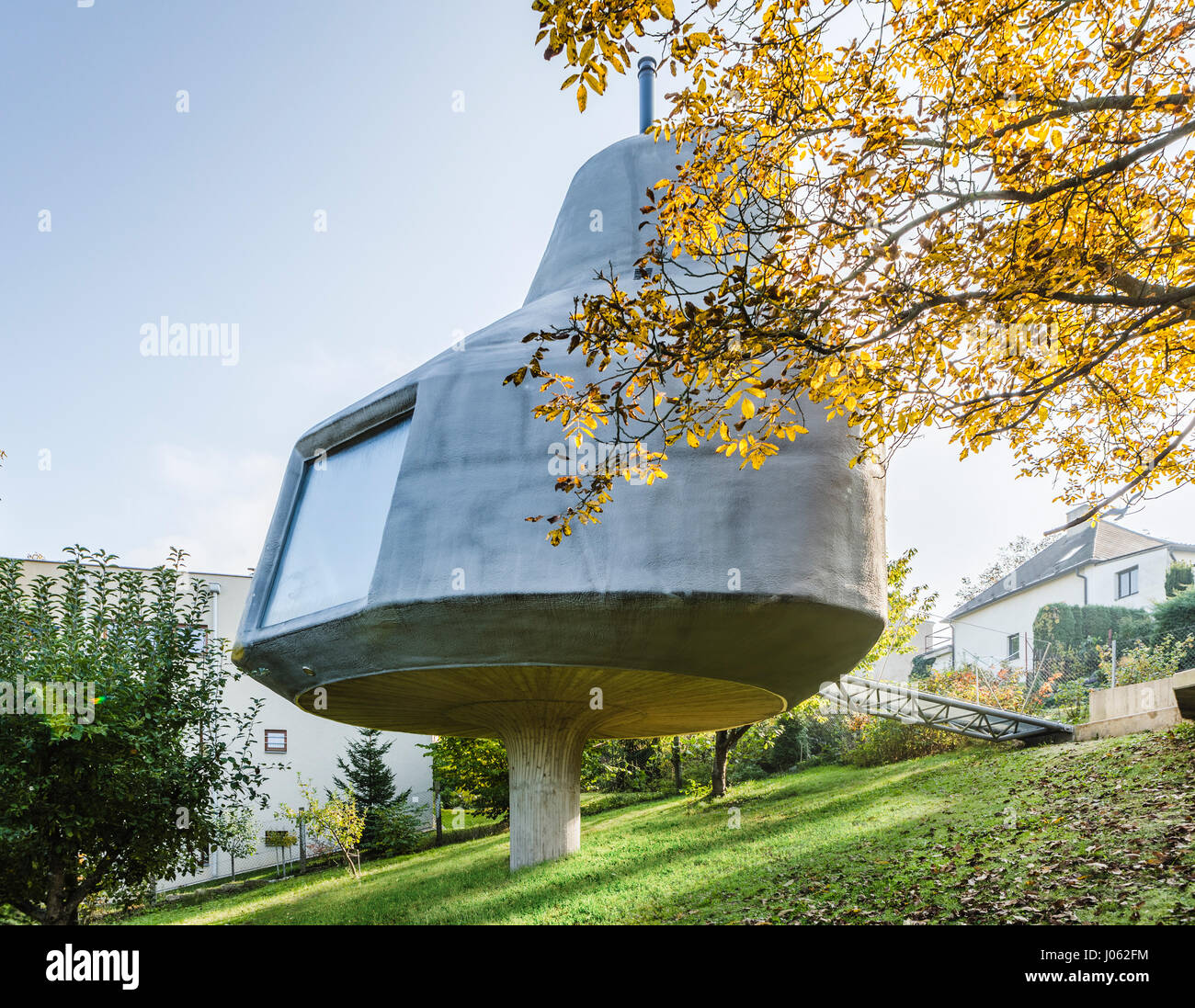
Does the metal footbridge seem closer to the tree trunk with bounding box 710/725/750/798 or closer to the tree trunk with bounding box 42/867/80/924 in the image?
the tree trunk with bounding box 710/725/750/798

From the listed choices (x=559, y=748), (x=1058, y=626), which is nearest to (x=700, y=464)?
(x=559, y=748)

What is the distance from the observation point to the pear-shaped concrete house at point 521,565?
1107 centimetres

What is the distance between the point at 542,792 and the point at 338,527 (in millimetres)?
6289

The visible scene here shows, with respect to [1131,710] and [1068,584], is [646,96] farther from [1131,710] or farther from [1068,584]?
[1068,584]

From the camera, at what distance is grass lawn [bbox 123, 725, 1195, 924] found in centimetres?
859

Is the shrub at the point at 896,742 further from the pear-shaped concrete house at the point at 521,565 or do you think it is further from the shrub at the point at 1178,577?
the shrub at the point at 1178,577

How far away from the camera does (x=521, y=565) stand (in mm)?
11133

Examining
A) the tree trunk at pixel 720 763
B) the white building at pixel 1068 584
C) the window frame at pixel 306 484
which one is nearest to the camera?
the window frame at pixel 306 484

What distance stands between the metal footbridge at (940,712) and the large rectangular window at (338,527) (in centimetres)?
1075

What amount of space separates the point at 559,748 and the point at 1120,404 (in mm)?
10789

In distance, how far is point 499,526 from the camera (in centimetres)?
1140

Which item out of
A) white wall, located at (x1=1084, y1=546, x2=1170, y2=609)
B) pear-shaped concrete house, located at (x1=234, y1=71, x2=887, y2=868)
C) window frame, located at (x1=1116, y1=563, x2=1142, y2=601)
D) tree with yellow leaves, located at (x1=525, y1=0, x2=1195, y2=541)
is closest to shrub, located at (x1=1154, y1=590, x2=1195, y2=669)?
white wall, located at (x1=1084, y1=546, x2=1170, y2=609)

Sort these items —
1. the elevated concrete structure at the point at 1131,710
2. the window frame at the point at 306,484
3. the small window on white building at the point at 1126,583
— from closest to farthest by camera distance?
the window frame at the point at 306,484 < the elevated concrete structure at the point at 1131,710 < the small window on white building at the point at 1126,583

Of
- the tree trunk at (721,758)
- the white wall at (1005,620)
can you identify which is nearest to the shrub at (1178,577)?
the white wall at (1005,620)
